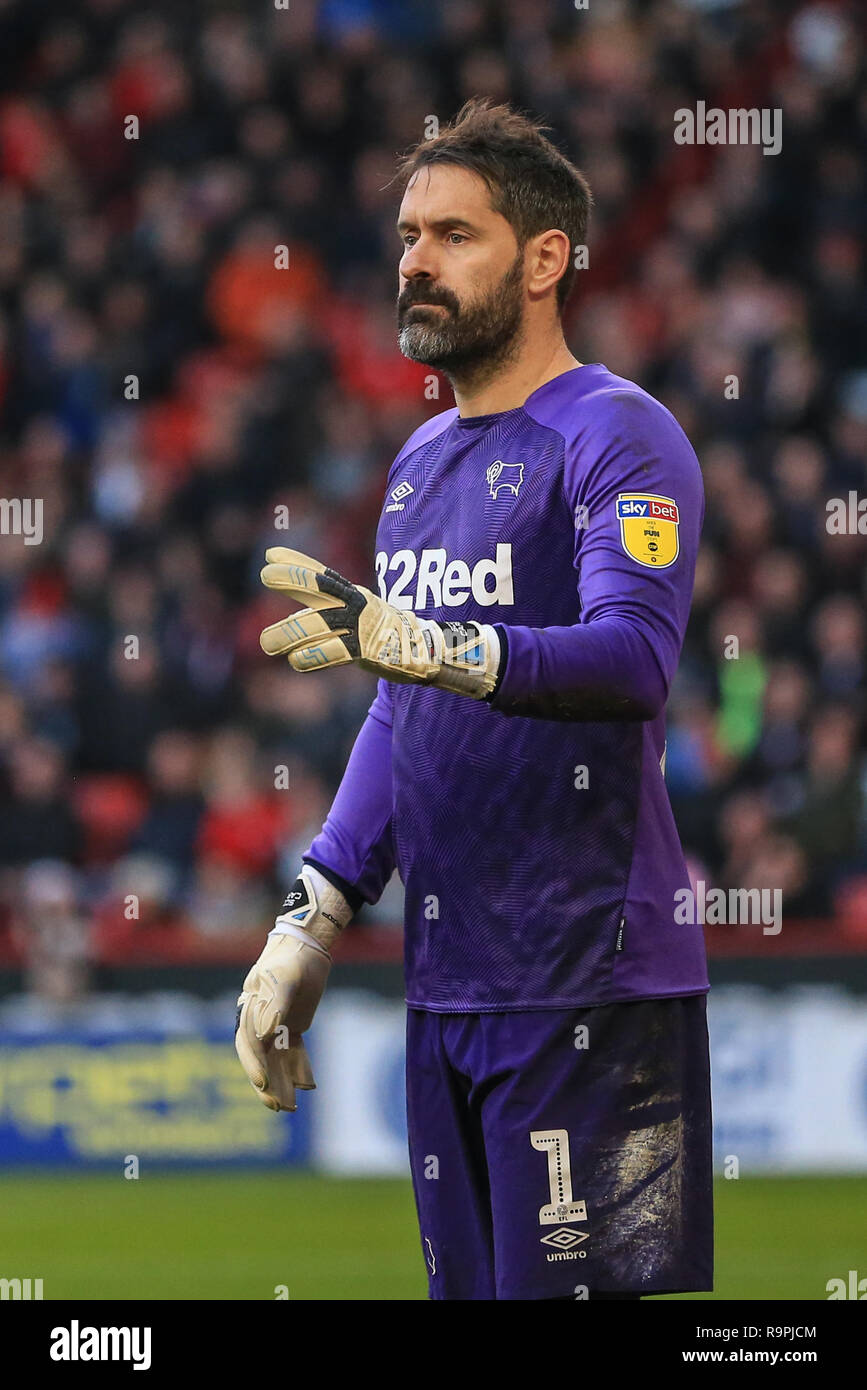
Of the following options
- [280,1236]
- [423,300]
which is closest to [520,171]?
[423,300]

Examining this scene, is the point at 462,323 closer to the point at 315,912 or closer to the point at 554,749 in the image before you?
the point at 554,749

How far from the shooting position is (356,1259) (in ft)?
27.3

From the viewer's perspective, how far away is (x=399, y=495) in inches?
152

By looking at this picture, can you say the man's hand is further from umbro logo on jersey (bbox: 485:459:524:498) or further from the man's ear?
the man's ear

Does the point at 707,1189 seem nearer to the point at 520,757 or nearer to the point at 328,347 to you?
the point at 520,757

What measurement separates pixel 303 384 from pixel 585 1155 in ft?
32.5

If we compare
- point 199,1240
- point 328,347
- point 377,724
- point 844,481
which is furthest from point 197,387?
point 377,724

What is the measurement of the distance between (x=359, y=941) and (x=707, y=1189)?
6839mm

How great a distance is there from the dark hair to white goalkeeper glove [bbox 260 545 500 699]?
0.84 meters

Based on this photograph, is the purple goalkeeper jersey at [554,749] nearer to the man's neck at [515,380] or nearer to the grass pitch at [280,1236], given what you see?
the man's neck at [515,380]

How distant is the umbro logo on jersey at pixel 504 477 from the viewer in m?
3.57

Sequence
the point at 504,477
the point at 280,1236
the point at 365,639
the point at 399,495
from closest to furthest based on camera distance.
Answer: the point at 365,639 < the point at 504,477 < the point at 399,495 < the point at 280,1236

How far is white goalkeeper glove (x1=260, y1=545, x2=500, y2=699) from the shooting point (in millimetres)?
3145

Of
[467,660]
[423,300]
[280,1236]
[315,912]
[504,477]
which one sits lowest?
[280,1236]
